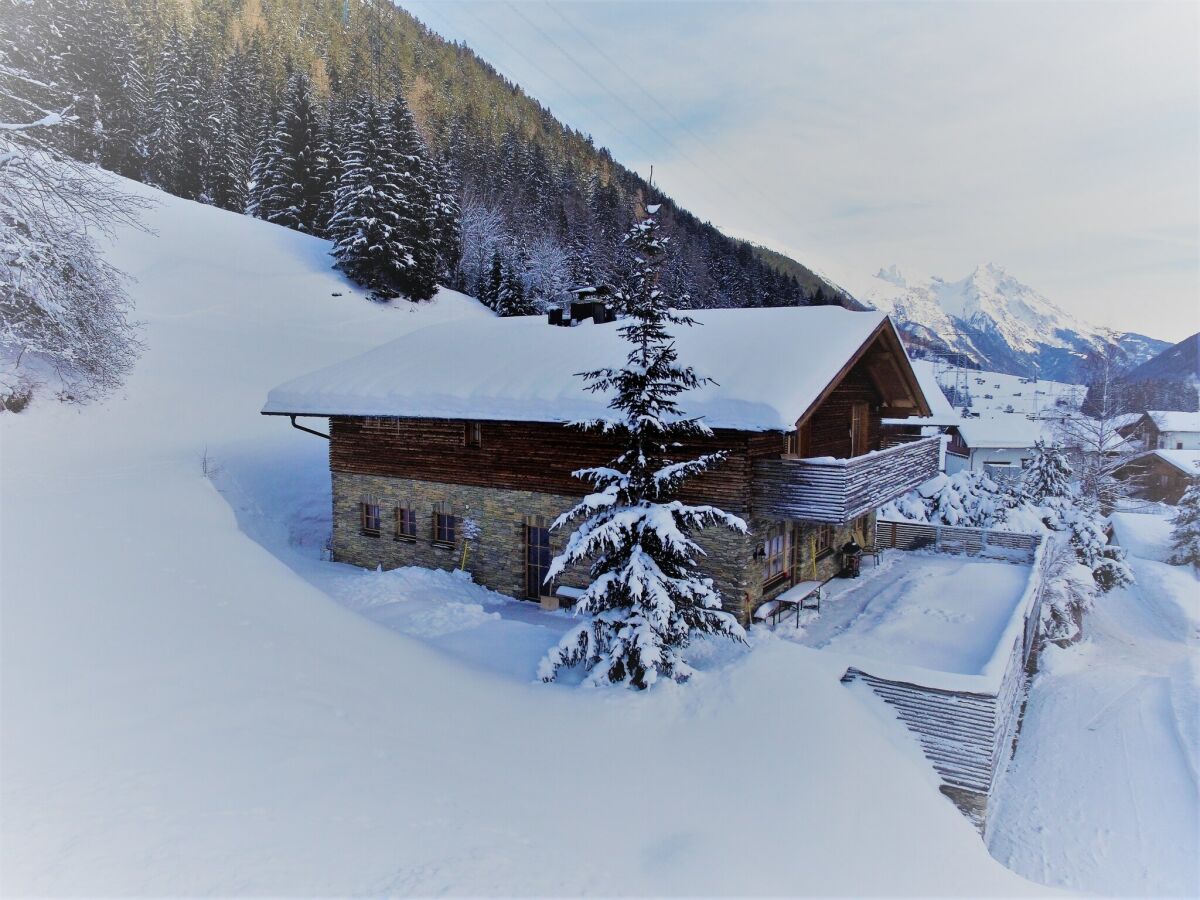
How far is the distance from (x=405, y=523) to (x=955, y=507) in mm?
19524

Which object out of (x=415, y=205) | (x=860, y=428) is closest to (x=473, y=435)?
(x=860, y=428)

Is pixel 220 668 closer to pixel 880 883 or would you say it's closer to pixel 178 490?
pixel 880 883

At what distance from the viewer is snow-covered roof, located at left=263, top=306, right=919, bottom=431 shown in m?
12.0

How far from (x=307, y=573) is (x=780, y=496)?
37.1 feet

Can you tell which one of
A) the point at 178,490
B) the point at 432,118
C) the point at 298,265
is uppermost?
the point at 432,118

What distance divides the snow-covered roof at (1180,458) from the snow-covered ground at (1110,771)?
3265 cm

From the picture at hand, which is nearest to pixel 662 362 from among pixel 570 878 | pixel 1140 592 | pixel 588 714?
pixel 588 714

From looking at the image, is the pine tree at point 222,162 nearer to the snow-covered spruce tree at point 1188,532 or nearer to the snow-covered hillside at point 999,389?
the snow-covered spruce tree at point 1188,532

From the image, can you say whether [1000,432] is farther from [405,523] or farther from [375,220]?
[405,523]

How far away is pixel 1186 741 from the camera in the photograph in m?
16.3

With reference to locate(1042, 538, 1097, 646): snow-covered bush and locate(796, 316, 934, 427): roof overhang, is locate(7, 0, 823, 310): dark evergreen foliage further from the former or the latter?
locate(1042, 538, 1097, 646): snow-covered bush

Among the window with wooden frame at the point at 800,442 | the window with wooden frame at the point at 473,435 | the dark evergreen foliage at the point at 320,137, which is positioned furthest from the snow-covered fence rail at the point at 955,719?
the dark evergreen foliage at the point at 320,137

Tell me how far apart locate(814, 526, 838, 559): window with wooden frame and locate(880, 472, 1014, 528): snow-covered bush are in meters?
6.91

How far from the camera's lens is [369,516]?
17.8m
